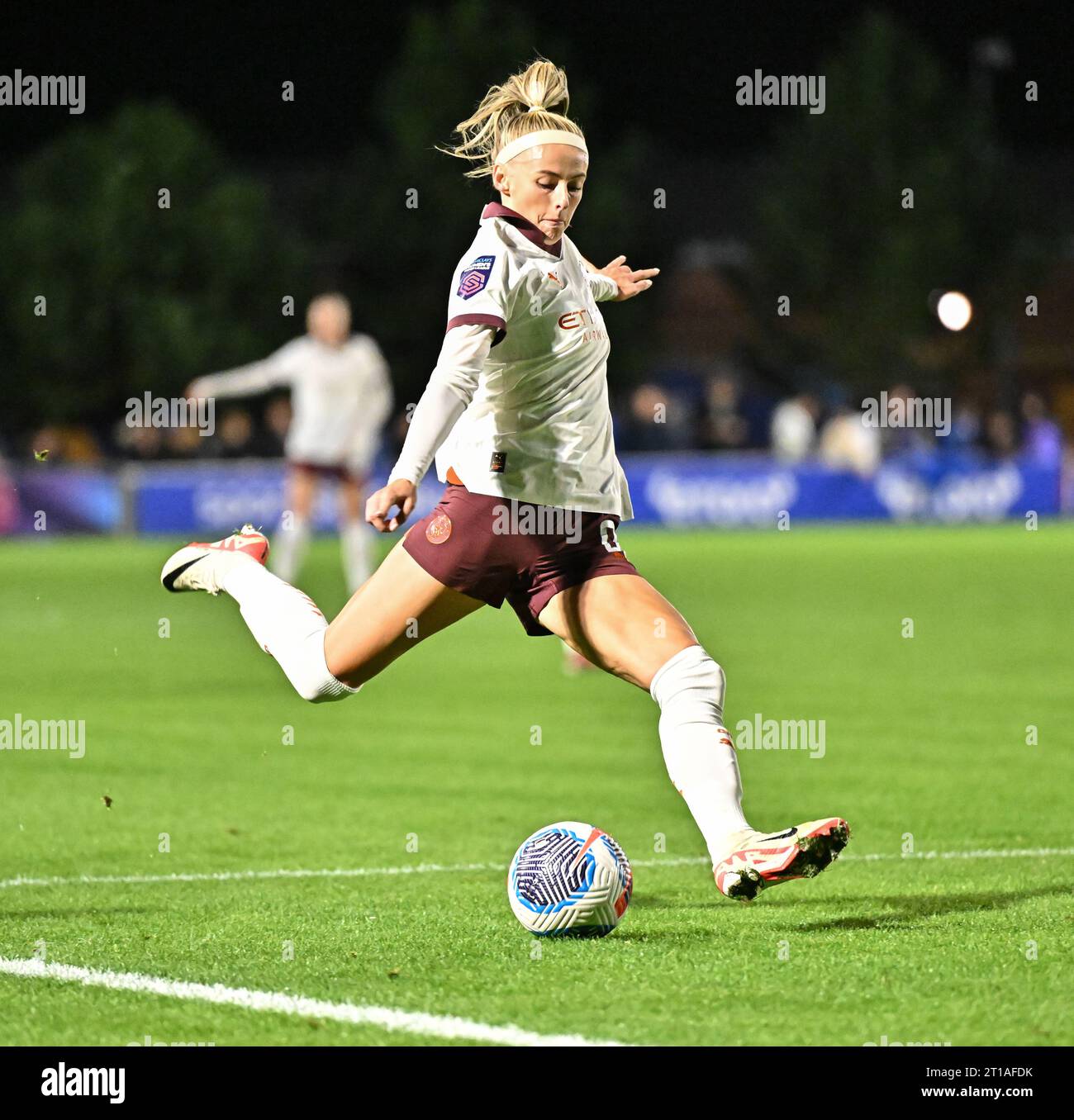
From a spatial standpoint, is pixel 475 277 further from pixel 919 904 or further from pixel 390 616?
pixel 919 904

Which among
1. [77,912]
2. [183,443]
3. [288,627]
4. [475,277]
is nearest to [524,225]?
[475,277]

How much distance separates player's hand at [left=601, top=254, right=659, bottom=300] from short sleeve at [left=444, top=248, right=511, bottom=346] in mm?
925


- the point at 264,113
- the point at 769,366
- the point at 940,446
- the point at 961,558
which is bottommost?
the point at 961,558

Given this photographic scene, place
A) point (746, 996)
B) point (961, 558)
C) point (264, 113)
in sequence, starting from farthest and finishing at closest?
point (264, 113), point (961, 558), point (746, 996)

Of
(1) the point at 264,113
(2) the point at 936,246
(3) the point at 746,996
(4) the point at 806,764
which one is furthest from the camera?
(1) the point at 264,113

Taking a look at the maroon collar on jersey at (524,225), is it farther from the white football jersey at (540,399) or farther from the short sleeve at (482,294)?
the short sleeve at (482,294)

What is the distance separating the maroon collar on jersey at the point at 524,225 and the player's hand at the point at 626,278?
60 centimetres

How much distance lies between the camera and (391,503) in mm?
5586

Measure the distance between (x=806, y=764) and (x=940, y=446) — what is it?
90.2ft

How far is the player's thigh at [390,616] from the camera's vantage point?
631cm

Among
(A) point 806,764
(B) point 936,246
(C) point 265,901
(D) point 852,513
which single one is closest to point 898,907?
(C) point 265,901

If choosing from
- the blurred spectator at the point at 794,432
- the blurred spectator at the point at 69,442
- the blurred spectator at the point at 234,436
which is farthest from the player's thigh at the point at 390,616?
the blurred spectator at the point at 69,442

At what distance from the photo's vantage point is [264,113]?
59875 millimetres
